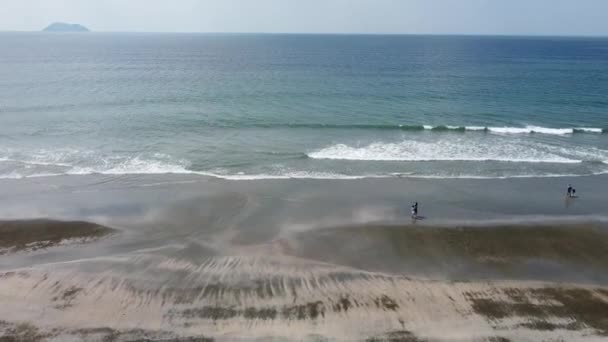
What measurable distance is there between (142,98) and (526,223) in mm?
46427

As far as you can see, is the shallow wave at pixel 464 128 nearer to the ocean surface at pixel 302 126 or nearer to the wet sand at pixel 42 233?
the ocean surface at pixel 302 126

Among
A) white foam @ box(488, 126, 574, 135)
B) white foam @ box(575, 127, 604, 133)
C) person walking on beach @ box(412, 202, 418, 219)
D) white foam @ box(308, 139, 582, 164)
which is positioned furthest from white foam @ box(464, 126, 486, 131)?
person walking on beach @ box(412, 202, 418, 219)

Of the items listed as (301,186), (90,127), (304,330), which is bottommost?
(304,330)

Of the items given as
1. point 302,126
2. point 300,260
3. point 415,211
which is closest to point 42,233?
point 300,260

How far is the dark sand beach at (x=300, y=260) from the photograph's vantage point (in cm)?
1342

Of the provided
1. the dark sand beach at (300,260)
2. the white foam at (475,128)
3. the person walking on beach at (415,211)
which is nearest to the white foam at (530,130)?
the white foam at (475,128)

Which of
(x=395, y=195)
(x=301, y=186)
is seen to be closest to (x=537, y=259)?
(x=395, y=195)

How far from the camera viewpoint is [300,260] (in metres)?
17.7

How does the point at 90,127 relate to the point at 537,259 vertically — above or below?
above

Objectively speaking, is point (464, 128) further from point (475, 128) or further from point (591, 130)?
point (591, 130)

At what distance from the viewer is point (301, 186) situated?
2600cm

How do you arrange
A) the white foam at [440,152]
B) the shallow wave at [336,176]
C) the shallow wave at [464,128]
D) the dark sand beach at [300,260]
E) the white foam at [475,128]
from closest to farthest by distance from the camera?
the dark sand beach at [300,260] → the shallow wave at [336,176] → the white foam at [440,152] → the shallow wave at [464,128] → the white foam at [475,128]

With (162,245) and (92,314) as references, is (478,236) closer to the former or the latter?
(162,245)

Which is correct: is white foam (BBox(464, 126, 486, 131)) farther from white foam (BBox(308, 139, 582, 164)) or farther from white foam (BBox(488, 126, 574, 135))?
white foam (BBox(308, 139, 582, 164))
